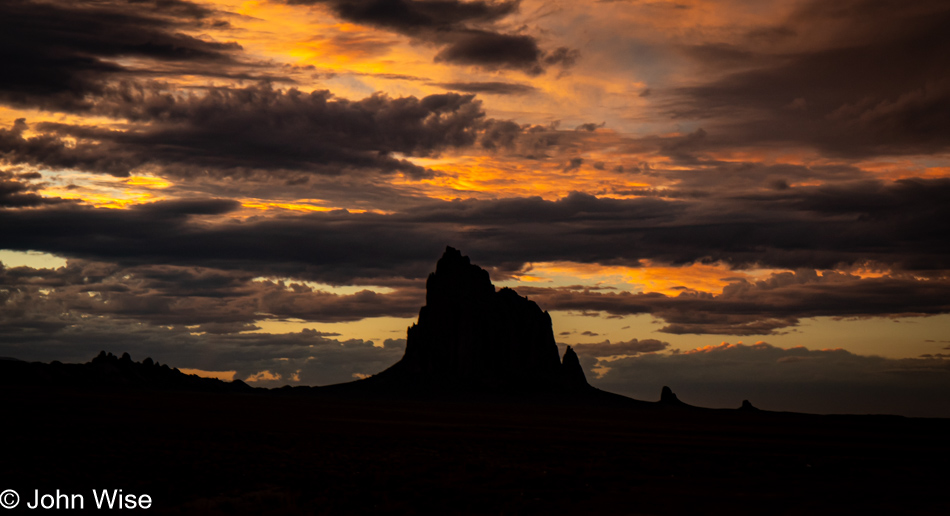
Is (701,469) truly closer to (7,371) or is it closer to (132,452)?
(132,452)

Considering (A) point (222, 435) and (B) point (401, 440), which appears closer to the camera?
(A) point (222, 435)

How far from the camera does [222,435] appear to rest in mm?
47812

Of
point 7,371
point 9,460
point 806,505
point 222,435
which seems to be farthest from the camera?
point 7,371

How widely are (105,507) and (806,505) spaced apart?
2403 cm

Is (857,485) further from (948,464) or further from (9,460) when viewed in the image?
(9,460)

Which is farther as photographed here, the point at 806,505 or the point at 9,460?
the point at 9,460

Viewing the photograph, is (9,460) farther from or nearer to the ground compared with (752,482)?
farther from the ground

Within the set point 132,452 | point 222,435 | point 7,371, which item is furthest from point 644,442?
point 7,371

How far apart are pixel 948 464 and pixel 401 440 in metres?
36.1

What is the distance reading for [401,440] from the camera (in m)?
51.2

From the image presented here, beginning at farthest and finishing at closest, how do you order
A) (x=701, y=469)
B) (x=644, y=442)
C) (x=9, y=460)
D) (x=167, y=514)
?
(x=644, y=442) → (x=701, y=469) → (x=9, y=460) → (x=167, y=514)

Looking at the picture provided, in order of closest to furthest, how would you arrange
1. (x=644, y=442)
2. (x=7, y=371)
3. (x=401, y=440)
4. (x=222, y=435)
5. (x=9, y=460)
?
(x=9, y=460) < (x=222, y=435) < (x=401, y=440) < (x=644, y=442) < (x=7, y=371)

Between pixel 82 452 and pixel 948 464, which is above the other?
pixel 82 452

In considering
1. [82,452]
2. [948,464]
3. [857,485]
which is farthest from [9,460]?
[948,464]
